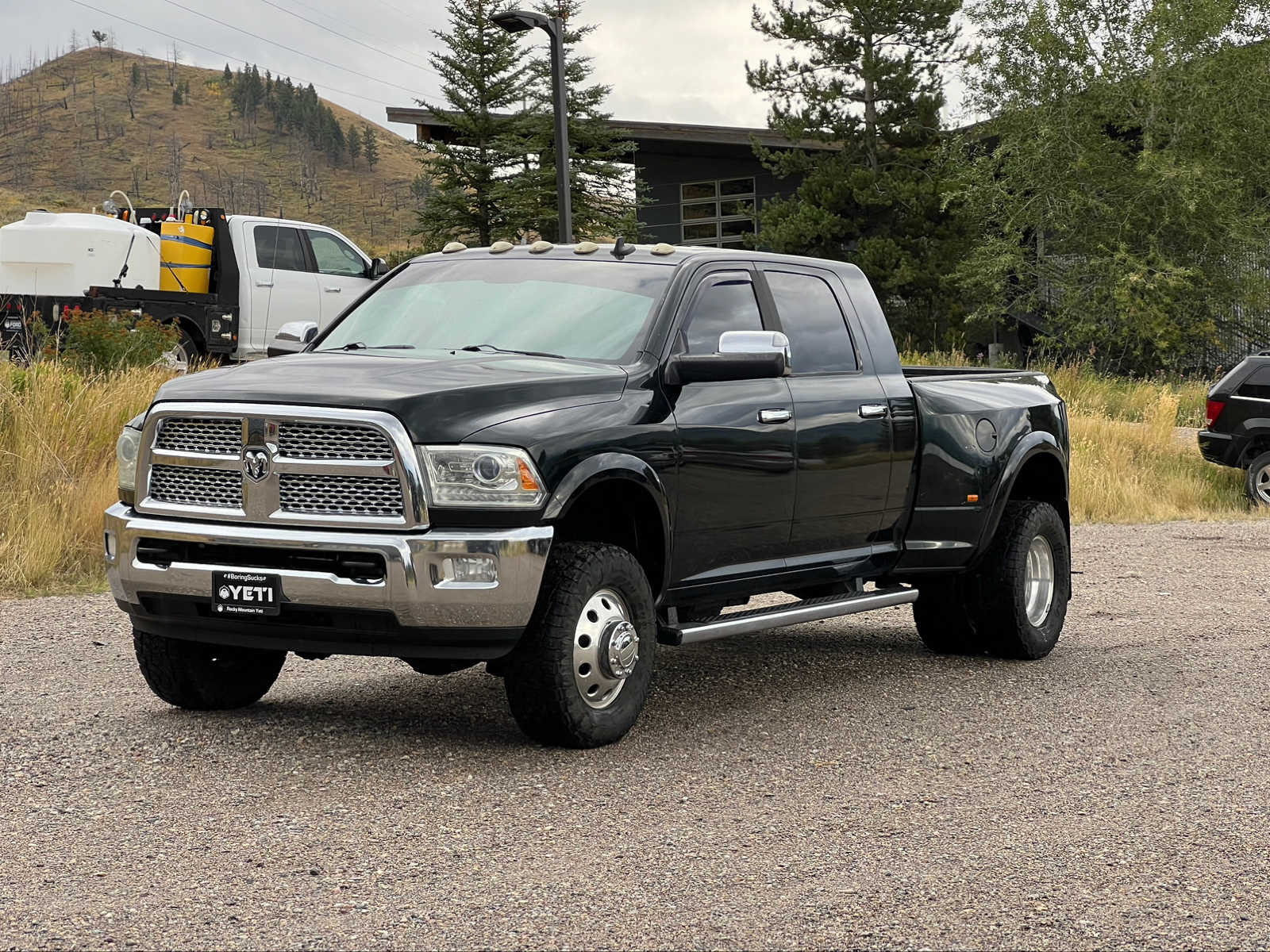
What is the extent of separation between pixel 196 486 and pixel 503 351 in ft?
4.70

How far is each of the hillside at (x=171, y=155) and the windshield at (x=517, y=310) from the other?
93.6 m

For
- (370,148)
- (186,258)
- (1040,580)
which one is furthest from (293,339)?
(370,148)

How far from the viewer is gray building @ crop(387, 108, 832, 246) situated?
50.2 metres

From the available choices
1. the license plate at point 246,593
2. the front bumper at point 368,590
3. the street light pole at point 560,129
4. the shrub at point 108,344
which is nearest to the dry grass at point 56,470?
the shrub at point 108,344

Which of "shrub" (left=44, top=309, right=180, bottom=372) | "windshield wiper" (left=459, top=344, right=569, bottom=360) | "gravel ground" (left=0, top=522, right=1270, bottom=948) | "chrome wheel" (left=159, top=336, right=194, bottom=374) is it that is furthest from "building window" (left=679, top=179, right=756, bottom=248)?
"windshield wiper" (left=459, top=344, right=569, bottom=360)

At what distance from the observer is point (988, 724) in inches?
285

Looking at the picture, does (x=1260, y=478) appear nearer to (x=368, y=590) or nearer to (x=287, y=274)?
(x=287, y=274)

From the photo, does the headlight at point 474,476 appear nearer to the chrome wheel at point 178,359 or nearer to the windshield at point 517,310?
the windshield at point 517,310

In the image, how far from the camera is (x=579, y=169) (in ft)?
146

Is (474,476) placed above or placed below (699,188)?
below

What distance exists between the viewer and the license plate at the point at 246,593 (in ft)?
19.7

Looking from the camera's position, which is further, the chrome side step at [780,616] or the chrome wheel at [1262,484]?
the chrome wheel at [1262,484]

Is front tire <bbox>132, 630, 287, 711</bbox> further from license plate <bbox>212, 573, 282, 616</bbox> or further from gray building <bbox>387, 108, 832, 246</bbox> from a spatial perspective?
gray building <bbox>387, 108, 832, 246</bbox>

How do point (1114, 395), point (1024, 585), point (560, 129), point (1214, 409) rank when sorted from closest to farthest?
point (1024, 585) < point (1214, 409) < point (560, 129) < point (1114, 395)
